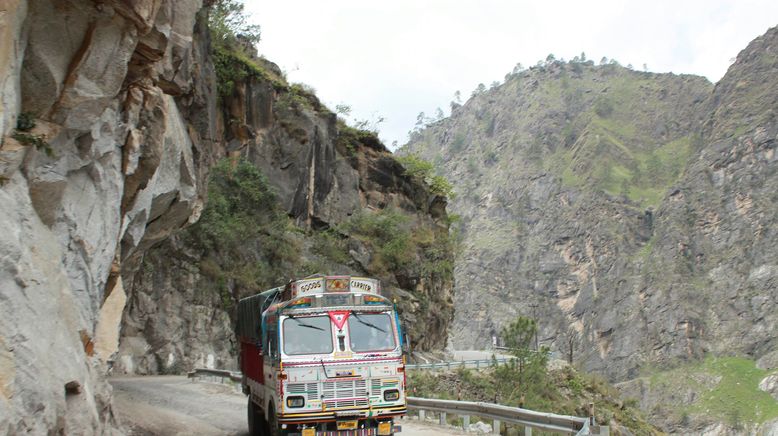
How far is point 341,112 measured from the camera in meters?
→ 51.7

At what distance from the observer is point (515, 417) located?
13.7 meters

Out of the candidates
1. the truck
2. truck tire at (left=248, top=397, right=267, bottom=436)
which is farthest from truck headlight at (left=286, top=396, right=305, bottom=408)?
truck tire at (left=248, top=397, right=267, bottom=436)

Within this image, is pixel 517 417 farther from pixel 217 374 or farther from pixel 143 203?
pixel 217 374

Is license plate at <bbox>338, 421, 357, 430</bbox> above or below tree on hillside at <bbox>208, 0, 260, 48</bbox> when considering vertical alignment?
below

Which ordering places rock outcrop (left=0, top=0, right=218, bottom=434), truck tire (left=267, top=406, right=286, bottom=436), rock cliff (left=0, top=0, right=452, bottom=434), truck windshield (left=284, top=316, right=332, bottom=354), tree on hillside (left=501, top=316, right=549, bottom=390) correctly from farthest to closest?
tree on hillside (left=501, top=316, right=549, bottom=390) < truck windshield (left=284, top=316, right=332, bottom=354) < truck tire (left=267, top=406, right=286, bottom=436) < rock cliff (left=0, top=0, right=452, bottom=434) < rock outcrop (left=0, top=0, right=218, bottom=434)

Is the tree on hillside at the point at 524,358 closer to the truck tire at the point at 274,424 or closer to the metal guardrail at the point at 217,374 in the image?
the metal guardrail at the point at 217,374

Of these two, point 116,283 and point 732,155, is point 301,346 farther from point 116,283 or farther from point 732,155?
point 732,155

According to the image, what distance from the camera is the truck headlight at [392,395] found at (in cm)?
1158

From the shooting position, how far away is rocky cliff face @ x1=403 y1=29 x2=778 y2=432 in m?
105

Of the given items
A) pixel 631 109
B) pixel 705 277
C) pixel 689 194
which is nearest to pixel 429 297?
pixel 705 277

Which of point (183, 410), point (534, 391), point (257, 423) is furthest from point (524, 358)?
point (257, 423)

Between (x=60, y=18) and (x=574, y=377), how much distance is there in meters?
41.2

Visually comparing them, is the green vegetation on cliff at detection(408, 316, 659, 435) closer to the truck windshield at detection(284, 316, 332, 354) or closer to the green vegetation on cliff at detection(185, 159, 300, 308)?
the green vegetation on cliff at detection(185, 159, 300, 308)

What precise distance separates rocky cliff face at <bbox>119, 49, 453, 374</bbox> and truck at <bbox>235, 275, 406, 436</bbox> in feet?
71.3
